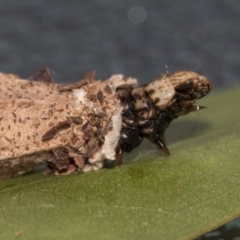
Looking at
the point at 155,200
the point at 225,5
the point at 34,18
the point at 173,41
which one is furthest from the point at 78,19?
the point at 155,200

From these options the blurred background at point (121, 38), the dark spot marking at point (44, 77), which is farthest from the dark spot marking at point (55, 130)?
the blurred background at point (121, 38)

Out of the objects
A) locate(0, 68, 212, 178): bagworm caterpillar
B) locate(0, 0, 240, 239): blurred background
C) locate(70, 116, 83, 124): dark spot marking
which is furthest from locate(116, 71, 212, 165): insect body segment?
locate(0, 0, 240, 239): blurred background

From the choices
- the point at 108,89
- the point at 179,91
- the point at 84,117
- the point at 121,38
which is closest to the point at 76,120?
the point at 84,117

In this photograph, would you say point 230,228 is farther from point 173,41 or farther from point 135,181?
point 173,41

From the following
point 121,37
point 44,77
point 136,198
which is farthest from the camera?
point 121,37

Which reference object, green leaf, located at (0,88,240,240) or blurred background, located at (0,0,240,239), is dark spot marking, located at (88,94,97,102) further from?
blurred background, located at (0,0,240,239)

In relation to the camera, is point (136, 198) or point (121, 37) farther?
point (121, 37)

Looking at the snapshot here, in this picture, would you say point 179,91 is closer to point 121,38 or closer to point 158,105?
point 158,105
